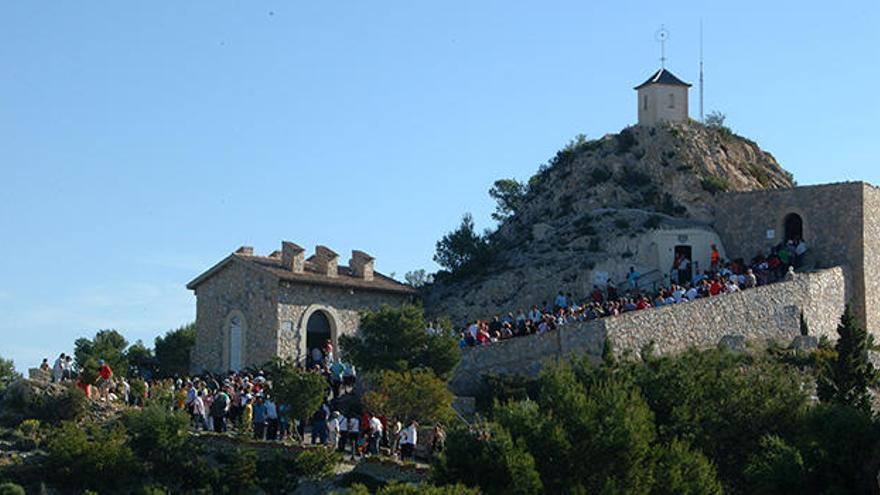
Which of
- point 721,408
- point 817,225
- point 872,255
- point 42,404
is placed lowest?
point 721,408

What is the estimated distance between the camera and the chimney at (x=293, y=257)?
192 feet

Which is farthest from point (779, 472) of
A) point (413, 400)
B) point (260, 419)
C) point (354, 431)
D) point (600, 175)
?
point (600, 175)

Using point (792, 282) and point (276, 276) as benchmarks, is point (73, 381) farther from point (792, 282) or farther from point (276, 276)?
point (792, 282)

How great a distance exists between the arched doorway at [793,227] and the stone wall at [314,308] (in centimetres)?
1491

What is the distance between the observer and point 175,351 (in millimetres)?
67500

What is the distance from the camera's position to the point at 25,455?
47.1 metres

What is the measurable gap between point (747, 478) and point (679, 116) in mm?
30782

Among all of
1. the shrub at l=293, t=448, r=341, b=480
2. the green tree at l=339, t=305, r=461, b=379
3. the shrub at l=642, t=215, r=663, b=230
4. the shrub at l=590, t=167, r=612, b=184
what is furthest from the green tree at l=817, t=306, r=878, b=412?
the shrub at l=590, t=167, r=612, b=184

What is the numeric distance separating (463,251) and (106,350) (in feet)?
48.3

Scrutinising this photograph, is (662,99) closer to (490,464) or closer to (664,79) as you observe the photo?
(664,79)

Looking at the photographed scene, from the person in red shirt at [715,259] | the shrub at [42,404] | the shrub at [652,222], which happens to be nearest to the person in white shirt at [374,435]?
the shrub at [42,404]

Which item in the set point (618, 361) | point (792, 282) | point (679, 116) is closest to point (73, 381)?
point (618, 361)

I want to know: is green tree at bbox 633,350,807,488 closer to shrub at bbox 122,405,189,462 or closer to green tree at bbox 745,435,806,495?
green tree at bbox 745,435,806,495

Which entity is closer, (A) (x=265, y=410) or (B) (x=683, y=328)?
(A) (x=265, y=410)
